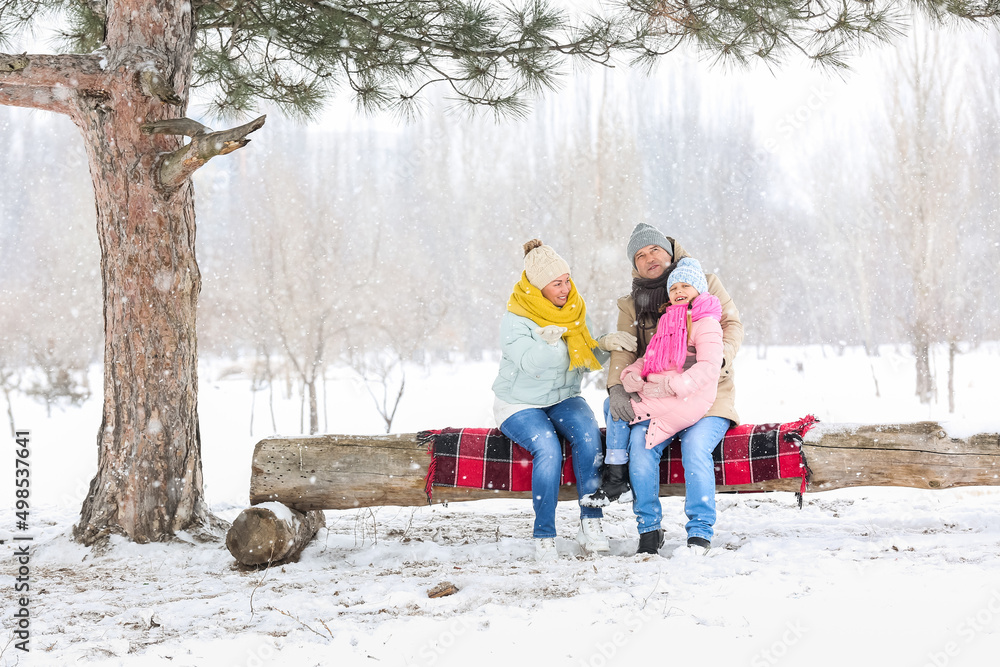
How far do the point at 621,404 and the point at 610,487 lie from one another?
16.4 inches

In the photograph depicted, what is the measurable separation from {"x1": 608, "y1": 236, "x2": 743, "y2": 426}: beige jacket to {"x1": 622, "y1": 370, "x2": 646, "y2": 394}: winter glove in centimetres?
8

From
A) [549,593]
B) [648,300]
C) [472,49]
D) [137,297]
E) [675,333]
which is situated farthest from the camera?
[472,49]

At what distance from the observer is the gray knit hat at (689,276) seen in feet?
11.5

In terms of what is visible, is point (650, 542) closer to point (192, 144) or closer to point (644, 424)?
point (644, 424)

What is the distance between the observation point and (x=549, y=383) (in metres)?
3.60

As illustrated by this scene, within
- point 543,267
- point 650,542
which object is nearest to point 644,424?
point 650,542

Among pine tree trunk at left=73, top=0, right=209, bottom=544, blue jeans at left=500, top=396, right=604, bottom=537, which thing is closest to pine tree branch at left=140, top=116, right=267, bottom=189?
pine tree trunk at left=73, top=0, right=209, bottom=544

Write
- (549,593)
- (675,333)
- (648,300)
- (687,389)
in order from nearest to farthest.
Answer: (549,593), (687,389), (675,333), (648,300)

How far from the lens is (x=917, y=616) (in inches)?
87.2

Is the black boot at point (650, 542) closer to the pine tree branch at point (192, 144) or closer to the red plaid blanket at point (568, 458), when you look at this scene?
the red plaid blanket at point (568, 458)

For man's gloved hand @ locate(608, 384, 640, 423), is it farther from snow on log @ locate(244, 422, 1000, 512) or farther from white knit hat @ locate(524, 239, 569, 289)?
white knit hat @ locate(524, 239, 569, 289)

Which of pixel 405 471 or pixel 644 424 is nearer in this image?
pixel 644 424

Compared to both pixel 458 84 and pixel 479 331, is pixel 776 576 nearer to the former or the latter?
pixel 458 84

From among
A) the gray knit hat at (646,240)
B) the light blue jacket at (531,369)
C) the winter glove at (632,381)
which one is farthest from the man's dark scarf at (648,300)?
the light blue jacket at (531,369)
